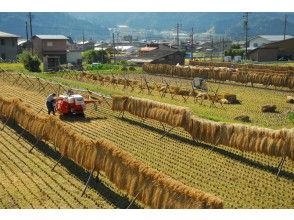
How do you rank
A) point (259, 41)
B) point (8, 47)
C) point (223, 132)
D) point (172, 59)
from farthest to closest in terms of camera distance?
point (259, 41)
point (8, 47)
point (172, 59)
point (223, 132)

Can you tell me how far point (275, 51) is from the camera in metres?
86.4

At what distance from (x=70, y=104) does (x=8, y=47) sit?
61.0 m

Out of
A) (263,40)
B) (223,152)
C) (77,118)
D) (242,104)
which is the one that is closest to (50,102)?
(77,118)

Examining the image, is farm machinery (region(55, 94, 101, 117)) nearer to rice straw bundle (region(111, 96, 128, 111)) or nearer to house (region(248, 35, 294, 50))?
rice straw bundle (region(111, 96, 128, 111))

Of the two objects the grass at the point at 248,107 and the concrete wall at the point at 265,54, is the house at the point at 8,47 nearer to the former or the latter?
the grass at the point at 248,107

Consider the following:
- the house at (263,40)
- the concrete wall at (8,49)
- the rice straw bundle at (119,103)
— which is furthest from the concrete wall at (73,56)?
the rice straw bundle at (119,103)

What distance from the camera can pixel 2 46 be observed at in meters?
82.4

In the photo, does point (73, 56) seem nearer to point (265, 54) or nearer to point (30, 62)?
point (30, 62)

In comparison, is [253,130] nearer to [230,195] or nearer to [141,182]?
[230,195]

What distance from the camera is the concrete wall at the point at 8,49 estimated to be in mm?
82125

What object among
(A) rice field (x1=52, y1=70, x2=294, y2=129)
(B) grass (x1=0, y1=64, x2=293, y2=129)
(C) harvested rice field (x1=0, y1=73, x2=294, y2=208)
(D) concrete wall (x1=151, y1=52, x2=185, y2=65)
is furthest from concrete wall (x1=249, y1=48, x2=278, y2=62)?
(C) harvested rice field (x1=0, y1=73, x2=294, y2=208)

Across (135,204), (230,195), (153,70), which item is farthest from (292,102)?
(153,70)

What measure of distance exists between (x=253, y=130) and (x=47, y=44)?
65.7m

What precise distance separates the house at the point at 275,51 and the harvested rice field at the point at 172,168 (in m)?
63.6
